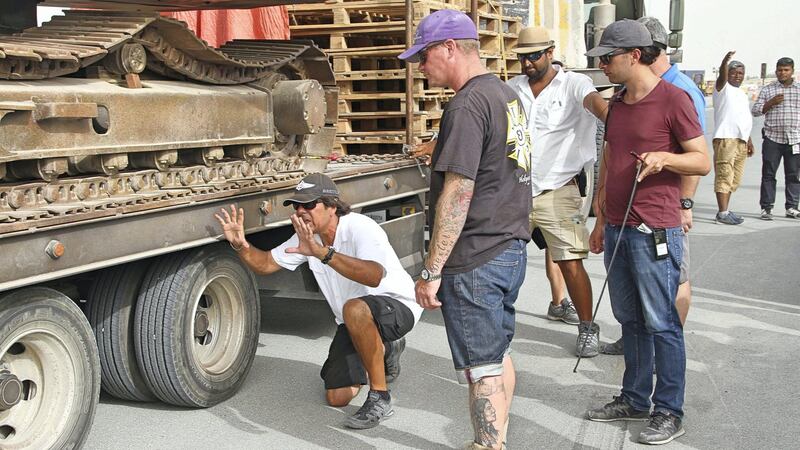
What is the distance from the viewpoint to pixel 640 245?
5082mm

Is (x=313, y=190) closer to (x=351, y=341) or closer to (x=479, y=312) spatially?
(x=351, y=341)

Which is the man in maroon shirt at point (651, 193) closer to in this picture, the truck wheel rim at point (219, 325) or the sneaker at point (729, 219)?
the truck wheel rim at point (219, 325)

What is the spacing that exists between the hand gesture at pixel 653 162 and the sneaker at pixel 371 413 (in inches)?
70.8

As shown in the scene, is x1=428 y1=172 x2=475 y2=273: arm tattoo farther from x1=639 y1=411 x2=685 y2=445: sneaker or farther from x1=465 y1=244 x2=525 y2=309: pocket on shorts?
x1=639 y1=411 x2=685 y2=445: sneaker

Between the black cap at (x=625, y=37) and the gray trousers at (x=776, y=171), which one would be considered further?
the gray trousers at (x=776, y=171)

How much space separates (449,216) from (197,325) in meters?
2.16

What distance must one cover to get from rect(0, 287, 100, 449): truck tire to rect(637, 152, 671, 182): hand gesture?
2.73m

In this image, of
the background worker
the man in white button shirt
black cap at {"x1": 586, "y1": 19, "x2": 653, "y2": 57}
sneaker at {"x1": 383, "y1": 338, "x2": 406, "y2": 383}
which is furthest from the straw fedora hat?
the background worker

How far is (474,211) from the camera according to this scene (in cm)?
430

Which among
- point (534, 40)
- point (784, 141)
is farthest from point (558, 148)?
point (784, 141)

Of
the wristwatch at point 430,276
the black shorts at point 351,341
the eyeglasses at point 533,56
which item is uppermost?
the eyeglasses at point 533,56

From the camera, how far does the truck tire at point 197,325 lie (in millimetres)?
5367

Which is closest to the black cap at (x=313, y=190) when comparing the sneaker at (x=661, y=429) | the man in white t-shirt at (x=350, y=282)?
the man in white t-shirt at (x=350, y=282)

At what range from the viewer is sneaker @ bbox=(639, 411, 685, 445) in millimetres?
5090
